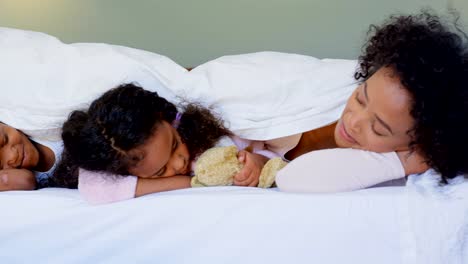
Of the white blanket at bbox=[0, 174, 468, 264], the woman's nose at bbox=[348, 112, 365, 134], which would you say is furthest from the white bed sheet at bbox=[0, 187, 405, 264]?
the woman's nose at bbox=[348, 112, 365, 134]

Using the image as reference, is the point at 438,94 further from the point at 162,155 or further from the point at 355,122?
the point at 162,155

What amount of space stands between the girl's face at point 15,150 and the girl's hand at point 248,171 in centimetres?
46

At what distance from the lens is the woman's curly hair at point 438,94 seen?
0.72m

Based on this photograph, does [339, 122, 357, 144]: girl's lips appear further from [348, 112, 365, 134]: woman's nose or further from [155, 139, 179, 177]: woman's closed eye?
[155, 139, 179, 177]: woman's closed eye

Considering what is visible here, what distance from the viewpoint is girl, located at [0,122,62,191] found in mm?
928

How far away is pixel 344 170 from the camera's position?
2.54 ft

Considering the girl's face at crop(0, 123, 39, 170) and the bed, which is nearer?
the bed

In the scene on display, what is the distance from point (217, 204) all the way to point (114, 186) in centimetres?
20

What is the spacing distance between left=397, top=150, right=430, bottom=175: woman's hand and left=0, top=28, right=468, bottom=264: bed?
1cm

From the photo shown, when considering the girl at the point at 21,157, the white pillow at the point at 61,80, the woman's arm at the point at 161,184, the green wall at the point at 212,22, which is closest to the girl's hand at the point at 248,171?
the woman's arm at the point at 161,184

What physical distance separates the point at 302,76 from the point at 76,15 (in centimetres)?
104

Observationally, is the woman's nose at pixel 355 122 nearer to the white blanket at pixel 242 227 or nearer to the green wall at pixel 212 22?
the white blanket at pixel 242 227

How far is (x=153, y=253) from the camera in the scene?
2.73 ft

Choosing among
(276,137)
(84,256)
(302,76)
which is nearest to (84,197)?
(84,256)
